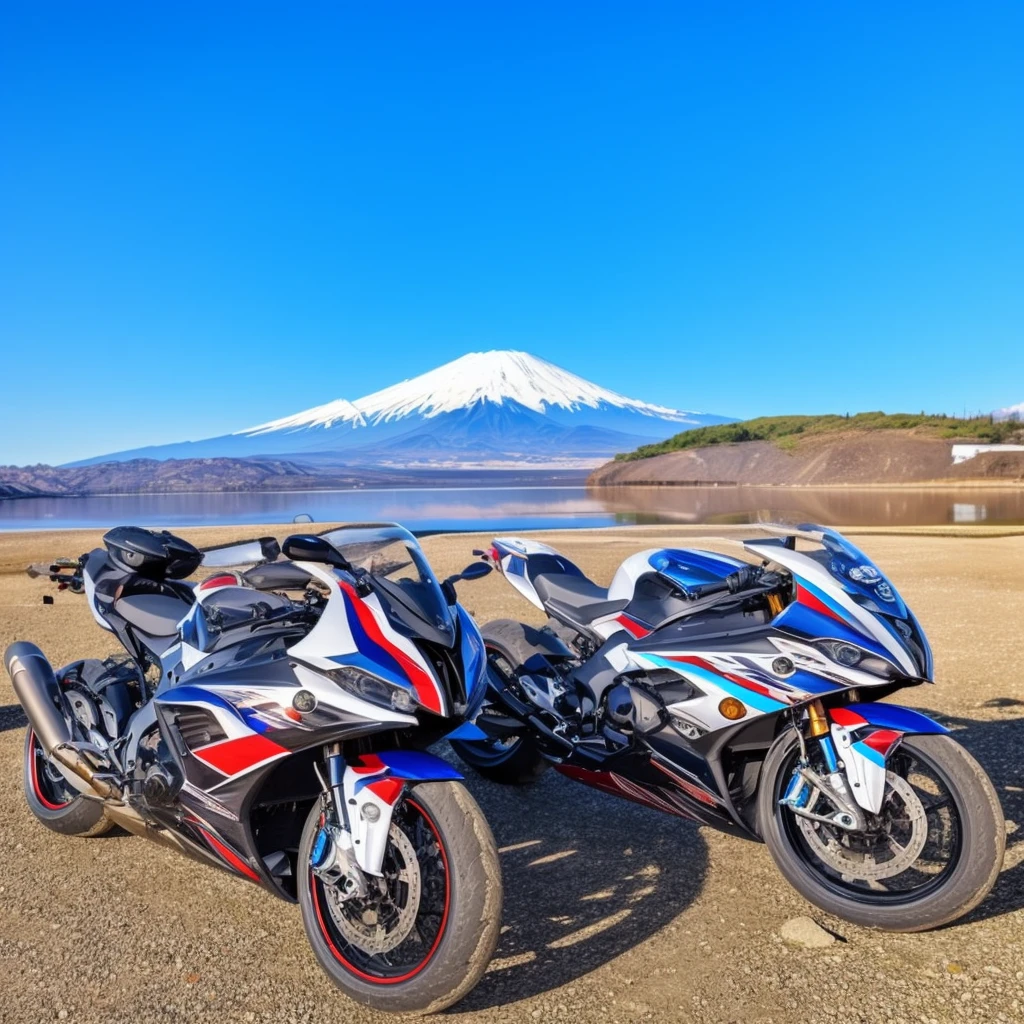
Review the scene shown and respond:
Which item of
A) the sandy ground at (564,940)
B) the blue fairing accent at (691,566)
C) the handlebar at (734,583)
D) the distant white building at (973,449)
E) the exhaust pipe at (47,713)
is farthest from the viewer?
the distant white building at (973,449)

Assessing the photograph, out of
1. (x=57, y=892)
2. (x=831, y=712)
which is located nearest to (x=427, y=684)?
(x=831, y=712)

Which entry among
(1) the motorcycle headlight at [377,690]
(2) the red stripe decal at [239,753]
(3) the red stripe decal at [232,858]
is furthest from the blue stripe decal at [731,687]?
(3) the red stripe decal at [232,858]

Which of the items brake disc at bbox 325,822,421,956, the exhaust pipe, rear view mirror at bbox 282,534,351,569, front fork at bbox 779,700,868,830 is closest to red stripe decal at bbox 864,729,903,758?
front fork at bbox 779,700,868,830

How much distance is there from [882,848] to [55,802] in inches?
145

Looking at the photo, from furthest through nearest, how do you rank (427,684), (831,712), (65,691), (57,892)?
(65,691) < (57,892) < (831,712) < (427,684)

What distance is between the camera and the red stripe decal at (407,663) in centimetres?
249

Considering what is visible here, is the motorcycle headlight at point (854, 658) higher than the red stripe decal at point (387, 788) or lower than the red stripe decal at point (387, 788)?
higher

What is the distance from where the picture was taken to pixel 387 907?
259 cm

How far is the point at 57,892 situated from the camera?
11.4 feet

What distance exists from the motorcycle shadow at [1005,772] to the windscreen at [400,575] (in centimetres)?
217

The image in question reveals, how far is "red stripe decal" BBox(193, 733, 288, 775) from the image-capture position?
2.59 m

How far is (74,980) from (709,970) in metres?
2.12

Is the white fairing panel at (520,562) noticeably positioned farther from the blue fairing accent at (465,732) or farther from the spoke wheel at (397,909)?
the spoke wheel at (397,909)

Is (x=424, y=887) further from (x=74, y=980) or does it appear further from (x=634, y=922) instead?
(x=74, y=980)
